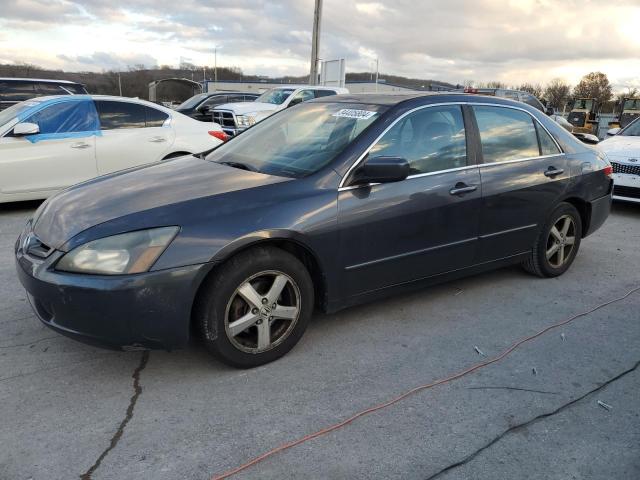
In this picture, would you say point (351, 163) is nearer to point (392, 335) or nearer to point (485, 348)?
point (392, 335)

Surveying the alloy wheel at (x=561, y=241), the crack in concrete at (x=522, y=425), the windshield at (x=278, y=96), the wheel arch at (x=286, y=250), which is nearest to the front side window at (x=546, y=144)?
the alloy wheel at (x=561, y=241)

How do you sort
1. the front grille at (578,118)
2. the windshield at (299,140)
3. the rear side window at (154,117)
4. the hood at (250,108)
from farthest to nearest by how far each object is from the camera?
the front grille at (578,118), the hood at (250,108), the rear side window at (154,117), the windshield at (299,140)

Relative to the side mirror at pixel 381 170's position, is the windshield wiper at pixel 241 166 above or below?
below

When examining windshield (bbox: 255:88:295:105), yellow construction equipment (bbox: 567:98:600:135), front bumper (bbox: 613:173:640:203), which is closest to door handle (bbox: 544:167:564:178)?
front bumper (bbox: 613:173:640:203)

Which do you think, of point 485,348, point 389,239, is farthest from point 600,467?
point 389,239

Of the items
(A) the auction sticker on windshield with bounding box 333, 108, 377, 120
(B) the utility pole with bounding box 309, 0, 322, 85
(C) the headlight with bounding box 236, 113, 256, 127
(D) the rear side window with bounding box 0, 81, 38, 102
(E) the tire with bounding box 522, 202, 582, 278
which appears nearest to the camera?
(A) the auction sticker on windshield with bounding box 333, 108, 377, 120

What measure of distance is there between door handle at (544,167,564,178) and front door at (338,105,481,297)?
884 mm

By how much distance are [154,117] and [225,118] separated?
21.7 ft

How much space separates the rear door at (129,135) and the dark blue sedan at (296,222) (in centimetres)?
339

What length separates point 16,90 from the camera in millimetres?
11055

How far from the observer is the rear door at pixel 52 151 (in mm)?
6609

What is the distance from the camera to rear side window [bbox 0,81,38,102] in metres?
11.0

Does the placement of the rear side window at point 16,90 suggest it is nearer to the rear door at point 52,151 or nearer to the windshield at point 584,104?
the rear door at point 52,151

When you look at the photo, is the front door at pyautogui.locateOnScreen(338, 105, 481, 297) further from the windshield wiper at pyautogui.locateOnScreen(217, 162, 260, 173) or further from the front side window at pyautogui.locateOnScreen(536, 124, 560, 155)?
the front side window at pyautogui.locateOnScreen(536, 124, 560, 155)
